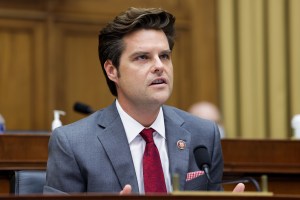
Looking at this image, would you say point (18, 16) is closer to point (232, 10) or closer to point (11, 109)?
point (11, 109)

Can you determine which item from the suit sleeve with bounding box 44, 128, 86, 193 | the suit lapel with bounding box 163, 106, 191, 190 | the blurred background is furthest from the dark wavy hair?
the blurred background

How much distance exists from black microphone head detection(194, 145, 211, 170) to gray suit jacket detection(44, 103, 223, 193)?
141mm

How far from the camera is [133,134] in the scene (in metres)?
3.03

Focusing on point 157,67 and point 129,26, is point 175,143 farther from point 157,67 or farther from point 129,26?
point 129,26

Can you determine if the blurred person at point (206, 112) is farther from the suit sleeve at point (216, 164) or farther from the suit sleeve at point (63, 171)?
the suit sleeve at point (63, 171)

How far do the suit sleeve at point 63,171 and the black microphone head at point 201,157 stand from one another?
1.47ft

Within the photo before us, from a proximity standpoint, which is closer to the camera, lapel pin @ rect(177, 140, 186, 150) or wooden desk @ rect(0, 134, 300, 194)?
lapel pin @ rect(177, 140, 186, 150)

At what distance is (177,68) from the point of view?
21.3 ft

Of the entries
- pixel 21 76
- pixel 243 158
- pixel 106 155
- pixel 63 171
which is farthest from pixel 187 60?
pixel 63 171

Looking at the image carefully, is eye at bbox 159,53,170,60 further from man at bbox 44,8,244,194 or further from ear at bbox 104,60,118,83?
ear at bbox 104,60,118,83

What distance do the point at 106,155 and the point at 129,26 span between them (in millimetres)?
515

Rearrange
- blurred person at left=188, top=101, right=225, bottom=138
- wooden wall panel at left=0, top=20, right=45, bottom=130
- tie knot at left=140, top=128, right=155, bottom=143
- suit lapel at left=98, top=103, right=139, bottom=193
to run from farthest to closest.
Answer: wooden wall panel at left=0, top=20, right=45, bottom=130 → blurred person at left=188, top=101, right=225, bottom=138 → tie knot at left=140, top=128, right=155, bottom=143 → suit lapel at left=98, top=103, right=139, bottom=193

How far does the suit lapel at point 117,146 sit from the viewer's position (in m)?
2.90

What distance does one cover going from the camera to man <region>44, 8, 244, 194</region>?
290 cm
